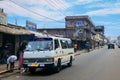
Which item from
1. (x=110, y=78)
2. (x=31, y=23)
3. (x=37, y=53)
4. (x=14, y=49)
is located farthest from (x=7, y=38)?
(x=110, y=78)

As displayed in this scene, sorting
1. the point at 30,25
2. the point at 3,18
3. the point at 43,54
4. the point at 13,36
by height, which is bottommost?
the point at 43,54

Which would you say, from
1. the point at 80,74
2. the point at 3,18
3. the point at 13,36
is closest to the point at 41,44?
the point at 80,74

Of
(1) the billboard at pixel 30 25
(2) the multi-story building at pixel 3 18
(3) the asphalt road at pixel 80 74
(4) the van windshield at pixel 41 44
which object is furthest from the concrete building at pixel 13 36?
(3) the asphalt road at pixel 80 74

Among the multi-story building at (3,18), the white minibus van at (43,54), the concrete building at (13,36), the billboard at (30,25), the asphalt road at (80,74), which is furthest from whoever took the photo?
the billboard at (30,25)

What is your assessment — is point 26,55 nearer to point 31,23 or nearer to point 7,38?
point 7,38

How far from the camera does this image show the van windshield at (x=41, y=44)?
59.7 feet

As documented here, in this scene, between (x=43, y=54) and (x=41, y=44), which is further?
(x=41, y=44)

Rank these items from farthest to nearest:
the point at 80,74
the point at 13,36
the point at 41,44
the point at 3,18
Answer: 1. the point at 13,36
2. the point at 3,18
3. the point at 41,44
4. the point at 80,74

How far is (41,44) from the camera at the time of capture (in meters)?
18.5

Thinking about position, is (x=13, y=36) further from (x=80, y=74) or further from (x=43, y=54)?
(x=80, y=74)

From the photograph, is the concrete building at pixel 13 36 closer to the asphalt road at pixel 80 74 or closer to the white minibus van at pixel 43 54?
the white minibus van at pixel 43 54

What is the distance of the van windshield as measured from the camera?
717 inches

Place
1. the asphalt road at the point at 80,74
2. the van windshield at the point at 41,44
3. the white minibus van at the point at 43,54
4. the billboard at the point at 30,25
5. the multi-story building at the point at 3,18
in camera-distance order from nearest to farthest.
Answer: the asphalt road at the point at 80,74, the white minibus van at the point at 43,54, the van windshield at the point at 41,44, the multi-story building at the point at 3,18, the billboard at the point at 30,25

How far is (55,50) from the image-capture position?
727 inches
